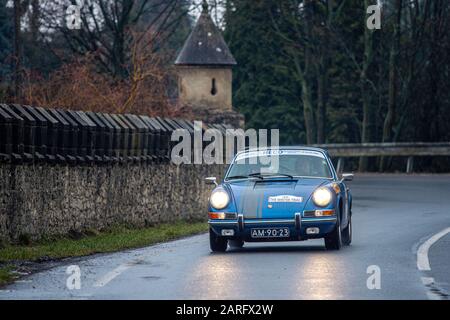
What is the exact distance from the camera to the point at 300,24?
74625 mm

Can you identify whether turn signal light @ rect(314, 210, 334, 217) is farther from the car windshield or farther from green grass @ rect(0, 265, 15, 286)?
green grass @ rect(0, 265, 15, 286)

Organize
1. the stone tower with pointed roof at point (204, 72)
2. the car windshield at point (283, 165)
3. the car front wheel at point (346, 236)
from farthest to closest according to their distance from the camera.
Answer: the stone tower with pointed roof at point (204, 72)
the car front wheel at point (346, 236)
the car windshield at point (283, 165)

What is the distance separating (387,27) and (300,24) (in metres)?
6.24

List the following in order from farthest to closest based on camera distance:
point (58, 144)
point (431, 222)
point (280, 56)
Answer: point (280, 56), point (431, 222), point (58, 144)

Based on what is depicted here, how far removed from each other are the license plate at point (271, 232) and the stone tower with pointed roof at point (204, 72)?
1409 inches

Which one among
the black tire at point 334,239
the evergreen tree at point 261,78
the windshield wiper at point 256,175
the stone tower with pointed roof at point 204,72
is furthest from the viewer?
the evergreen tree at point 261,78

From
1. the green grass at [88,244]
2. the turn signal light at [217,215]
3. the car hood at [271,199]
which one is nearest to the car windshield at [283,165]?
the car hood at [271,199]

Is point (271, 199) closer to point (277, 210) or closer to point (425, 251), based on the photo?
point (277, 210)

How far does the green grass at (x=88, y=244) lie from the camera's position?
1884 centimetres

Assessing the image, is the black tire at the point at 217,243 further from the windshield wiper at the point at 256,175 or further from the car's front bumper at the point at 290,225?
the windshield wiper at the point at 256,175

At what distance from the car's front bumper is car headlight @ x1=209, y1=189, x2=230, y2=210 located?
27 cm

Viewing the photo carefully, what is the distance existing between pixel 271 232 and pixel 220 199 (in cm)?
93
